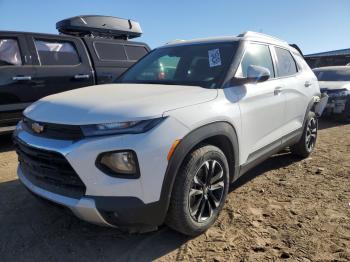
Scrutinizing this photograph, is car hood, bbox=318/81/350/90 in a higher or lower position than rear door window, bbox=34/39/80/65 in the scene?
lower

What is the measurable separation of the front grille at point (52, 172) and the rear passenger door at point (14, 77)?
9.38 feet

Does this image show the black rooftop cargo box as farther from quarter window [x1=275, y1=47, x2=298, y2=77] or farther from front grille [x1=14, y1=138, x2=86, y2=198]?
front grille [x1=14, y1=138, x2=86, y2=198]

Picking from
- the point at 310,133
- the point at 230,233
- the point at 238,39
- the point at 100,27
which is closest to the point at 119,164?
the point at 230,233

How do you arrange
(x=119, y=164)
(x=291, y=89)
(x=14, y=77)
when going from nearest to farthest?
(x=119, y=164) → (x=291, y=89) → (x=14, y=77)

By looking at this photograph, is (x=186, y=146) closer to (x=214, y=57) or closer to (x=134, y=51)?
(x=214, y=57)

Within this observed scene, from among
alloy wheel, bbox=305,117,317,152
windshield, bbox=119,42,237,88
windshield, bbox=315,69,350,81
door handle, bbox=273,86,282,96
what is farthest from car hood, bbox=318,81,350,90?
windshield, bbox=119,42,237,88

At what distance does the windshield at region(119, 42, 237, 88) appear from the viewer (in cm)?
340

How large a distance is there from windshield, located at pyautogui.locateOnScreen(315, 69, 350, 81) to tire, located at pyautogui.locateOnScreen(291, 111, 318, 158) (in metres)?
5.63

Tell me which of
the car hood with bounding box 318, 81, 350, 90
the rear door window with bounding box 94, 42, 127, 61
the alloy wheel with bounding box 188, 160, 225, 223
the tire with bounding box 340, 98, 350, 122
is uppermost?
the rear door window with bounding box 94, 42, 127, 61

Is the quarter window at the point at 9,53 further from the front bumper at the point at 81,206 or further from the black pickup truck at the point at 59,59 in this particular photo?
the front bumper at the point at 81,206

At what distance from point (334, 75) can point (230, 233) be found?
8.96 m

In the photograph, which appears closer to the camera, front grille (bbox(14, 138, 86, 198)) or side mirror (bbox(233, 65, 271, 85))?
front grille (bbox(14, 138, 86, 198))

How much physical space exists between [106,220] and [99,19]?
5895 millimetres

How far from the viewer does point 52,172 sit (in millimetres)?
2607
